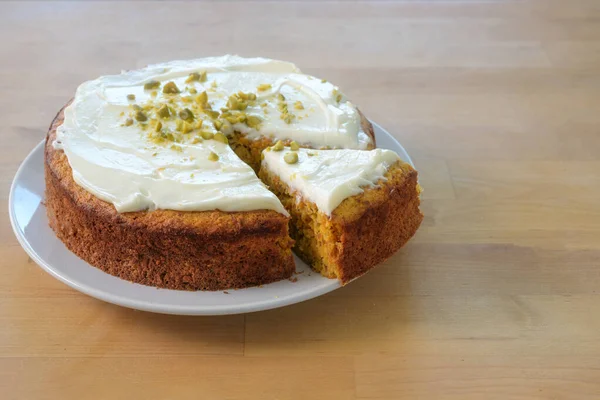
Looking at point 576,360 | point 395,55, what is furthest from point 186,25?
point 576,360

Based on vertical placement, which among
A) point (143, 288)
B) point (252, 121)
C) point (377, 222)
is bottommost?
point (143, 288)

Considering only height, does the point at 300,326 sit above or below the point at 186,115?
below

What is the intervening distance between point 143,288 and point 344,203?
0.75m

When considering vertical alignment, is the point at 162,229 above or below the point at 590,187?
above

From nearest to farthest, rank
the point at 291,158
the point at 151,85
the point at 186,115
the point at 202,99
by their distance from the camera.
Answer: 1. the point at 291,158
2. the point at 186,115
3. the point at 202,99
4. the point at 151,85

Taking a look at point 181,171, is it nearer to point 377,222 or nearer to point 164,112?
point 164,112

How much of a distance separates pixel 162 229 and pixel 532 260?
1.48 meters

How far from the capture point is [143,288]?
2.22 metres

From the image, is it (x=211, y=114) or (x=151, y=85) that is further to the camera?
(x=151, y=85)

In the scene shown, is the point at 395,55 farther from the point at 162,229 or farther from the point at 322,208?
the point at 162,229

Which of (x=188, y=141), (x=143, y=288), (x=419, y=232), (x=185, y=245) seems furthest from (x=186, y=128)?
(x=419, y=232)

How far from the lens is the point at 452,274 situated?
8.40 feet

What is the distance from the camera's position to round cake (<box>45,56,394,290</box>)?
2.21 meters

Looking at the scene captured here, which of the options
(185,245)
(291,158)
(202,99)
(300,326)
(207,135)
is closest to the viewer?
(185,245)
